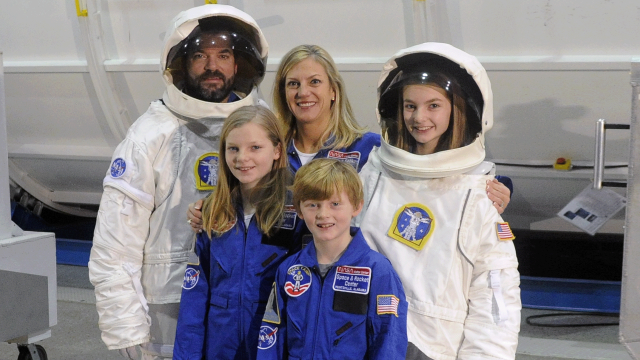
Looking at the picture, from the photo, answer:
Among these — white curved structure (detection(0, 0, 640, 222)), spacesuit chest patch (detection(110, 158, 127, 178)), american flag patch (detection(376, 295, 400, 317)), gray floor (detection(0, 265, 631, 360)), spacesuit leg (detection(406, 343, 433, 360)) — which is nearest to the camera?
american flag patch (detection(376, 295, 400, 317))

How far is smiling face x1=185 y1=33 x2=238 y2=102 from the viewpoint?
7.68 ft

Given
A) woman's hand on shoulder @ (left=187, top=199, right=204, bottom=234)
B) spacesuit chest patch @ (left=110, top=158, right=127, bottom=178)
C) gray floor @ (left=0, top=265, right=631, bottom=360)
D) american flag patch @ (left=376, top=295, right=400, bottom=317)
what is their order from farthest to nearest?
gray floor @ (left=0, top=265, right=631, bottom=360), spacesuit chest patch @ (left=110, top=158, right=127, bottom=178), woman's hand on shoulder @ (left=187, top=199, right=204, bottom=234), american flag patch @ (left=376, top=295, right=400, bottom=317)

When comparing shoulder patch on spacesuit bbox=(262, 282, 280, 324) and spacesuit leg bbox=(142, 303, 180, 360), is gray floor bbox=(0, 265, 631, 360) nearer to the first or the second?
spacesuit leg bbox=(142, 303, 180, 360)

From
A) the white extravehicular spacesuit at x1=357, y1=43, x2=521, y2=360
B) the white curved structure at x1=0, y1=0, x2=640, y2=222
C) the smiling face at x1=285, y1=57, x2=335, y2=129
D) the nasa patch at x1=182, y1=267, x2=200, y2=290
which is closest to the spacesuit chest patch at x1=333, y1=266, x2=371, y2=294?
the white extravehicular spacesuit at x1=357, y1=43, x2=521, y2=360

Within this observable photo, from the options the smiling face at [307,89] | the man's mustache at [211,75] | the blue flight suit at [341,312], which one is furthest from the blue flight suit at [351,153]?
the blue flight suit at [341,312]

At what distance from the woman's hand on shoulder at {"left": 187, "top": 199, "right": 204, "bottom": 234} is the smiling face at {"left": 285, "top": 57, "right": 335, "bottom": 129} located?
451 mm

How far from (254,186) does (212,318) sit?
41cm

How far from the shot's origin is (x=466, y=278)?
1.88 meters

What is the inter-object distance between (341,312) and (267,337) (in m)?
0.22

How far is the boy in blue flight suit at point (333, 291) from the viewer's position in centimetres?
180

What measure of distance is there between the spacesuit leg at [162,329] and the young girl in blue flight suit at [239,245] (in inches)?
9.6

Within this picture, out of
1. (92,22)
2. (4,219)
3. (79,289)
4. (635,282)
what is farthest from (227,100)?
(79,289)

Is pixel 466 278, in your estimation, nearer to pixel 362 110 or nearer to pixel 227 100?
pixel 227 100

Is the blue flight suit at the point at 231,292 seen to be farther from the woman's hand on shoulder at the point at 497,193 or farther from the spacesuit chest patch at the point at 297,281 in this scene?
the woman's hand on shoulder at the point at 497,193
